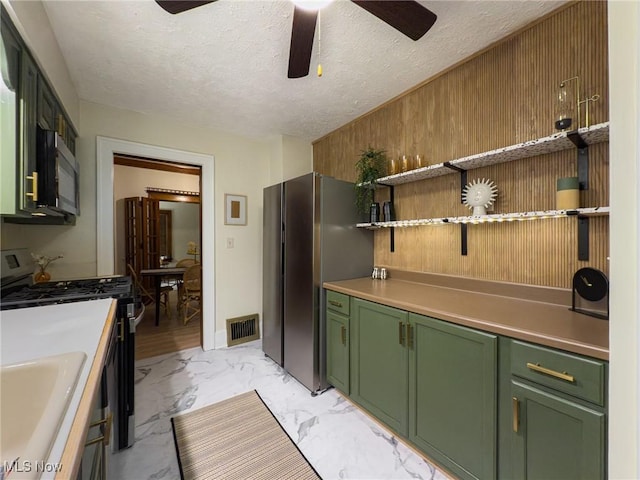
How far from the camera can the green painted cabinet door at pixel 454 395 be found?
117 centimetres

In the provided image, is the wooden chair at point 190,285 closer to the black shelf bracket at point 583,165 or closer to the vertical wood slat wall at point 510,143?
the vertical wood slat wall at point 510,143

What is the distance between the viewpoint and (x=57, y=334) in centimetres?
98

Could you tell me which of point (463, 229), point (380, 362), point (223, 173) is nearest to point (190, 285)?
point (223, 173)

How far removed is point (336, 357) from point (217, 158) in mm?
2456

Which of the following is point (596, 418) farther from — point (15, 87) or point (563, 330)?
point (15, 87)

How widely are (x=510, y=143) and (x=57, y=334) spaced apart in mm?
2454

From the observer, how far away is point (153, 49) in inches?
66.6

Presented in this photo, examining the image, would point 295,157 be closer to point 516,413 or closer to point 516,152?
point 516,152

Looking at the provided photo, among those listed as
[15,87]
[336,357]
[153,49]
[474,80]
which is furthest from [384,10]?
[336,357]
